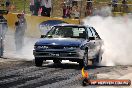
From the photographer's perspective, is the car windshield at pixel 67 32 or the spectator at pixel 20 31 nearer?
the car windshield at pixel 67 32

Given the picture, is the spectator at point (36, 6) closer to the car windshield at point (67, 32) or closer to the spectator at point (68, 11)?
the spectator at point (68, 11)

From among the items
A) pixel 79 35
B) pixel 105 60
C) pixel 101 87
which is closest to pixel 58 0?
pixel 105 60

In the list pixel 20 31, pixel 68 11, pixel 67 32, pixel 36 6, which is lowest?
pixel 20 31

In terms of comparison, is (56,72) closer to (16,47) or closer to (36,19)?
(16,47)

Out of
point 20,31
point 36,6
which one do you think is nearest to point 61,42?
point 20,31

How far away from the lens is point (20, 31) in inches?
880

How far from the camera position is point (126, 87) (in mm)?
9609

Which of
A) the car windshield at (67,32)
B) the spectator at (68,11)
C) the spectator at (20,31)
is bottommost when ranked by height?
the spectator at (20,31)

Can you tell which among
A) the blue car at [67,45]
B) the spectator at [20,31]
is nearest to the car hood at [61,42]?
the blue car at [67,45]

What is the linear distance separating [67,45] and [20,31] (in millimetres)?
8012

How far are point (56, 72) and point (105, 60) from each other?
6.30 metres

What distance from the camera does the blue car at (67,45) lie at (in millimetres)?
14773

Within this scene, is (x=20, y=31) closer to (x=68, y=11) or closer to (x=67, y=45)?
(x=68, y=11)

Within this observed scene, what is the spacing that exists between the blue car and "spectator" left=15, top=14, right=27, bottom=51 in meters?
5.64
